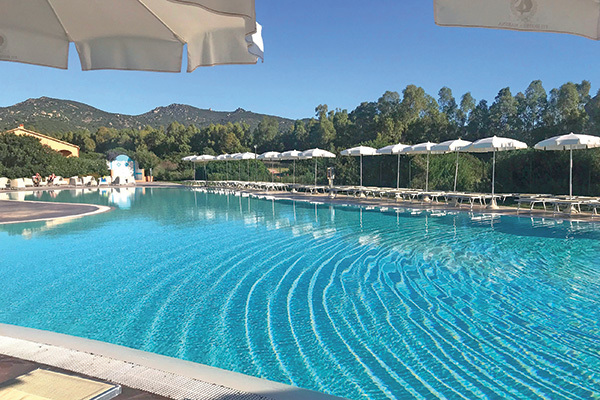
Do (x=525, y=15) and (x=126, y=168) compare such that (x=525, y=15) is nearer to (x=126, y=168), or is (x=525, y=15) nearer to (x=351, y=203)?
(x=351, y=203)

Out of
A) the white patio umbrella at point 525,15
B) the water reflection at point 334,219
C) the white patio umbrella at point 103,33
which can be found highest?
the white patio umbrella at point 103,33

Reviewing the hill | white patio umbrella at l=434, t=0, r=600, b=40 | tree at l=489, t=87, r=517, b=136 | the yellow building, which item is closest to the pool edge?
white patio umbrella at l=434, t=0, r=600, b=40

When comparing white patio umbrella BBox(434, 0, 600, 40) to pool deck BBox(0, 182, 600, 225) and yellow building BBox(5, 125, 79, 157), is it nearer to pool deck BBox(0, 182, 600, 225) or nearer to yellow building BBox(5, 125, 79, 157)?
pool deck BBox(0, 182, 600, 225)

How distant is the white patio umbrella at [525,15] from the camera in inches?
59.6

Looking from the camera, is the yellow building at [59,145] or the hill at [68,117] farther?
the hill at [68,117]

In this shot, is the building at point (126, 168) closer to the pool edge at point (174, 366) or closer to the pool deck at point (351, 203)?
the pool deck at point (351, 203)

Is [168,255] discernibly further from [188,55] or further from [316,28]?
[316,28]

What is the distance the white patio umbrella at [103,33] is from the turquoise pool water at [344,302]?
2.39 metres

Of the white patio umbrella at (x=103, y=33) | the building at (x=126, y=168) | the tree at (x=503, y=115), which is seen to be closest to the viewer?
the white patio umbrella at (x=103, y=33)

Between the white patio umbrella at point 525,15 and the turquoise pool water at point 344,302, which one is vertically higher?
the white patio umbrella at point 525,15

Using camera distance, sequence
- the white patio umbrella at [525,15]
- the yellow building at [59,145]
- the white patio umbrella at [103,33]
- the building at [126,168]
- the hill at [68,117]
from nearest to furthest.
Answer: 1. the white patio umbrella at [525,15]
2. the white patio umbrella at [103,33]
3. the building at [126,168]
4. the yellow building at [59,145]
5. the hill at [68,117]

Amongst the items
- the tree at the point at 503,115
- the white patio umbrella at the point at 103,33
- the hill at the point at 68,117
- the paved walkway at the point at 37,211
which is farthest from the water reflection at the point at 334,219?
the hill at the point at 68,117

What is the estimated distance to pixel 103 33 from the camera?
2695 mm

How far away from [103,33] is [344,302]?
3.59 metres
